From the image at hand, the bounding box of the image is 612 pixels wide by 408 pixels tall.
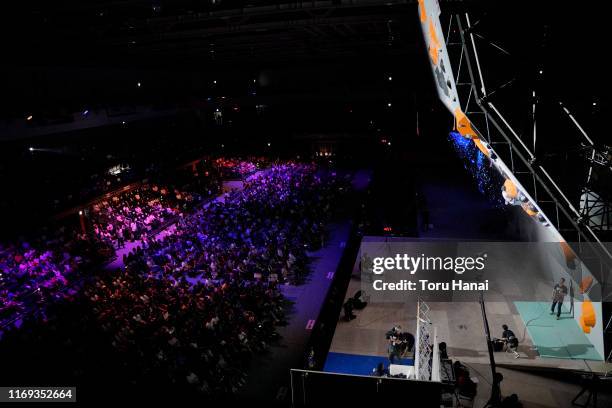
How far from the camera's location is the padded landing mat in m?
9.85

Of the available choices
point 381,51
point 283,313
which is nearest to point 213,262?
point 283,313

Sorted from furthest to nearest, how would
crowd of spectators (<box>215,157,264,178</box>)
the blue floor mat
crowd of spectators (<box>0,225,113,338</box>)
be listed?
1. crowd of spectators (<box>215,157,264,178</box>)
2. crowd of spectators (<box>0,225,113,338</box>)
3. the blue floor mat

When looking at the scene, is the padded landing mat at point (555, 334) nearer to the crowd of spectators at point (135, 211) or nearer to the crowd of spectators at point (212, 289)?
the crowd of spectators at point (212, 289)

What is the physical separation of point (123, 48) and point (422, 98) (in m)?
24.1

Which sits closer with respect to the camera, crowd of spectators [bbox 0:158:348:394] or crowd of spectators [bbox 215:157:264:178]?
crowd of spectators [bbox 0:158:348:394]

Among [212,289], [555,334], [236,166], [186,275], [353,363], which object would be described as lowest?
[353,363]

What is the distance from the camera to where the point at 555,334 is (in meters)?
10.6

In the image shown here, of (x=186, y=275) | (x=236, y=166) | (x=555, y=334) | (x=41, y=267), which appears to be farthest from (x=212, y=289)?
(x=236, y=166)

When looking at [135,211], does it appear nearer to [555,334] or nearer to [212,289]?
[212,289]

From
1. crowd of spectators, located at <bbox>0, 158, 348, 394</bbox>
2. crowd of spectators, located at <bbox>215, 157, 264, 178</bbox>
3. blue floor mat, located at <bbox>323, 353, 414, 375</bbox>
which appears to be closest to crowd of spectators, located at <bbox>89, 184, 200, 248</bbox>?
crowd of spectators, located at <bbox>0, 158, 348, 394</bbox>

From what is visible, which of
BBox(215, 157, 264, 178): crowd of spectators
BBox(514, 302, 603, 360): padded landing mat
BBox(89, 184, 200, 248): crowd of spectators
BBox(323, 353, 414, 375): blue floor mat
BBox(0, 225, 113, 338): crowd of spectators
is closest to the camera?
BBox(514, 302, 603, 360): padded landing mat

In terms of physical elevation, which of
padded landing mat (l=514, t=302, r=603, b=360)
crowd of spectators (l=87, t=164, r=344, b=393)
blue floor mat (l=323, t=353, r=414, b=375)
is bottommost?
blue floor mat (l=323, t=353, r=414, b=375)

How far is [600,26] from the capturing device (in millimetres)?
4547

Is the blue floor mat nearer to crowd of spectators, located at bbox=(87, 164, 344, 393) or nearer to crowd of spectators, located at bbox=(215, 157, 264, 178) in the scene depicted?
crowd of spectators, located at bbox=(87, 164, 344, 393)
